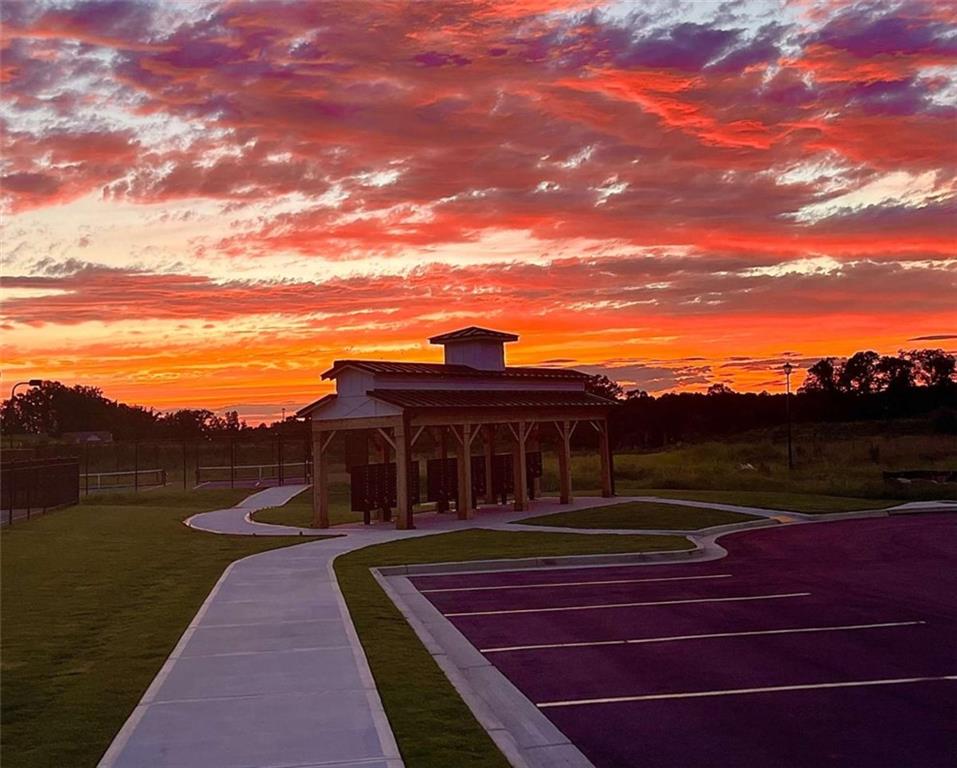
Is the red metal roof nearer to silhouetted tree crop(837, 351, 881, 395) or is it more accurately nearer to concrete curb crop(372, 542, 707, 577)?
concrete curb crop(372, 542, 707, 577)

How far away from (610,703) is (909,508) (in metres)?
25.5

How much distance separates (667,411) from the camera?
12556cm

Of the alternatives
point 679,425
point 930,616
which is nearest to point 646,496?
point 930,616

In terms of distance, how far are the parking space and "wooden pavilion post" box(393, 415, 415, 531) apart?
1066 centimetres

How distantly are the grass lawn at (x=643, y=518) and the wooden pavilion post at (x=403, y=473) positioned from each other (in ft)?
11.6

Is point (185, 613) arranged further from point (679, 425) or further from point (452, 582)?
point (679, 425)

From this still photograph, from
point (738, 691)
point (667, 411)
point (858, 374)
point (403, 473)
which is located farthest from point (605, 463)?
point (858, 374)

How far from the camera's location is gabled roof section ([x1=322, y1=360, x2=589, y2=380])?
3139 centimetres

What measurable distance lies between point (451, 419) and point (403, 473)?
8.87 ft

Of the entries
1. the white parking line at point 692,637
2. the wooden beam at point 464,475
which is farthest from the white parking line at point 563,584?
the wooden beam at point 464,475

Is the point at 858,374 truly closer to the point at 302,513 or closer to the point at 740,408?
the point at 740,408

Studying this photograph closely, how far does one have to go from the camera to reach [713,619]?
14.5 meters

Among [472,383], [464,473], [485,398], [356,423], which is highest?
[472,383]

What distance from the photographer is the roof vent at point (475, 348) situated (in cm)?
3928
